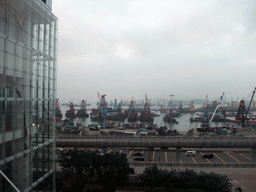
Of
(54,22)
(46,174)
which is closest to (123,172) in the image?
(46,174)

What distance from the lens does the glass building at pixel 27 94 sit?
4070mm

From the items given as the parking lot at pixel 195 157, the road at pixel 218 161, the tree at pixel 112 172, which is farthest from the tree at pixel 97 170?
the parking lot at pixel 195 157

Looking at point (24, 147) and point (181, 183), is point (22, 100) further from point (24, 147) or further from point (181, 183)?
point (181, 183)

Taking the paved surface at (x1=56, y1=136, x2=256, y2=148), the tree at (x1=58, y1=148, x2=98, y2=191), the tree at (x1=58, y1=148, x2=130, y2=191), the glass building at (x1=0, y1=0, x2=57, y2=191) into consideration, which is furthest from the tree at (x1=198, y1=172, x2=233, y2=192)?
the glass building at (x1=0, y1=0, x2=57, y2=191)

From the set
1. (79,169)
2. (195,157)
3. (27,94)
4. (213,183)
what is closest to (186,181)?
(213,183)

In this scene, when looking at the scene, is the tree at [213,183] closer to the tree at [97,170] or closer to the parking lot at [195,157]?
Answer: the tree at [97,170]

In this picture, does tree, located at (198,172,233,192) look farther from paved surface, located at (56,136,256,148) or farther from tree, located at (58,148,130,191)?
paved surface, located at (56,136,256,148)

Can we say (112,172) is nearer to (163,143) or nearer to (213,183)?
(213,183)

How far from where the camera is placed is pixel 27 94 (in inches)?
187

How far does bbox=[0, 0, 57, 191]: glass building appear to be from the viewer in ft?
13.4

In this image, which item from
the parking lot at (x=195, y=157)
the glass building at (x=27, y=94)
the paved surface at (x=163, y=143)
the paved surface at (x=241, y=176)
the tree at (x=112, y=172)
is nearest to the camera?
the glass building at (x=27, y=94)

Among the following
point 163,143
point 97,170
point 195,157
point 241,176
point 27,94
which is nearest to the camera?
point 27,94

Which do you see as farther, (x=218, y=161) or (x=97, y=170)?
(x=218, y=161)

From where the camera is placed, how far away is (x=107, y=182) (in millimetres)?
6723
